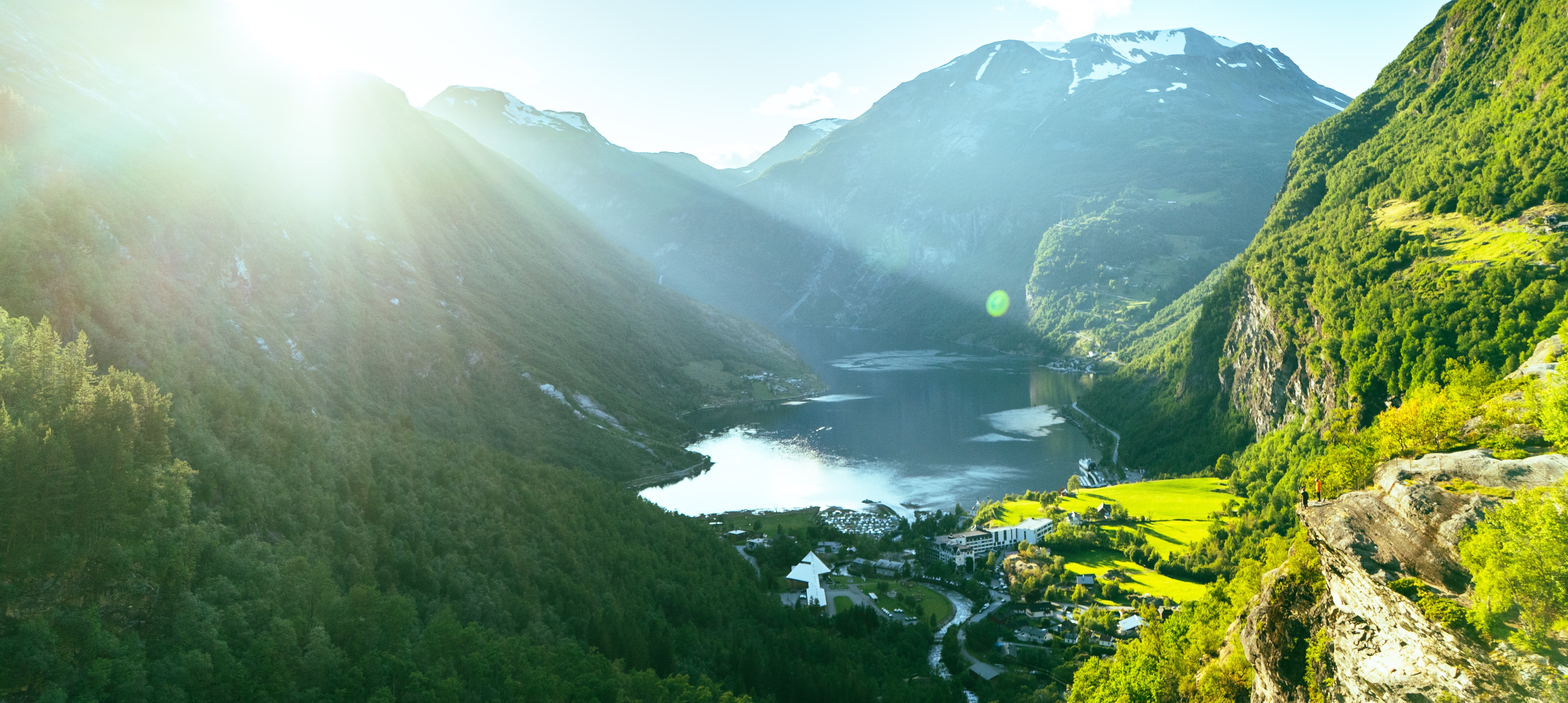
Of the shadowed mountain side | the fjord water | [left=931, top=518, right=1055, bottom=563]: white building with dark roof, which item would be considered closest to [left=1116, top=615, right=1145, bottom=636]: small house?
[left=931, top=518, right=1055, bottom=563]: white building with dark roof

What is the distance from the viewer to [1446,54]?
103500mm

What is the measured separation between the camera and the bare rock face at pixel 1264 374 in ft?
282

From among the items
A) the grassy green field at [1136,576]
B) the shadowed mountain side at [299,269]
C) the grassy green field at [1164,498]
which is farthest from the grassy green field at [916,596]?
the shadowed mountain side at [299,269]

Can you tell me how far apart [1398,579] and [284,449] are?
168 ft

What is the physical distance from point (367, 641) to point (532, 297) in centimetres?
12173

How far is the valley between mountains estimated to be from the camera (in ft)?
79.2

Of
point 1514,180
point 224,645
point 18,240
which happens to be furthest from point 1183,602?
point 18,240

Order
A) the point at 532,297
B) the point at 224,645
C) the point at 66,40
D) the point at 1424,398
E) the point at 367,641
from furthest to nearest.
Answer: the point at 532,297, the point at 66,40, the point at 1424,398, the point at 367,641, the point at 224,645

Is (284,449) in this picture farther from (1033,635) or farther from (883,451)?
(883,451)

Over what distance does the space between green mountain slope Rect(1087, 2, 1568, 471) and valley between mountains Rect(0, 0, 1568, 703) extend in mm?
552

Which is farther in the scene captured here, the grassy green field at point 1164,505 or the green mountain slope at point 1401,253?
the grassy green field at point 1164,505

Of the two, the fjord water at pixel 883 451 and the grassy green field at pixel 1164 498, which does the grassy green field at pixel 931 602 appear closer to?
the grassy green field at pixel 1164 498

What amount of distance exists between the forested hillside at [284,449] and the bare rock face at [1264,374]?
57.9m

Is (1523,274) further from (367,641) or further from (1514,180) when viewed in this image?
(367,641)
